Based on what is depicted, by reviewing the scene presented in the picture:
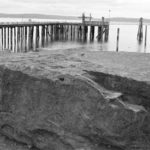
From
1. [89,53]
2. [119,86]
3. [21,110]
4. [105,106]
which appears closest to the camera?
[105,106]

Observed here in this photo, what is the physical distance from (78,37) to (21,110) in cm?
4120

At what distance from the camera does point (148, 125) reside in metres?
4.73

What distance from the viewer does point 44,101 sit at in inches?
198

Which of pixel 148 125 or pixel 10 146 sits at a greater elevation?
pixel 148 125

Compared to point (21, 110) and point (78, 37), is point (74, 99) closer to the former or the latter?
point (21, 110)

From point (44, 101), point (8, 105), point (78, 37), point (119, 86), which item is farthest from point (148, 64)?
point (78, 37)

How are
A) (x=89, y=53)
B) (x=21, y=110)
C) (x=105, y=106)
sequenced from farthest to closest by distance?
(x=89, y=53)
(x=21, y=110)
(x=105, y=106)

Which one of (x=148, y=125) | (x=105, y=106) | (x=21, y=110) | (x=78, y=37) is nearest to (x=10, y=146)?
(x=21, y=110)

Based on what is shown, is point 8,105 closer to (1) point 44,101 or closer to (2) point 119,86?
(1) point 44,101

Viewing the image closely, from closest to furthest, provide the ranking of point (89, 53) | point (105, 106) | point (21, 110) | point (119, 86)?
point (105, 106) < point (119, 86) < point (21, 110) < point (89, 53)

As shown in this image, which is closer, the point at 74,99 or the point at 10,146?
the point at 74,99

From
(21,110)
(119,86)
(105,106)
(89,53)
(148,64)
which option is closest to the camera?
(105,106)

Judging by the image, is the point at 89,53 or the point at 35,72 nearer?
the point at 35,72

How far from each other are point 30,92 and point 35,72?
0.32 m
